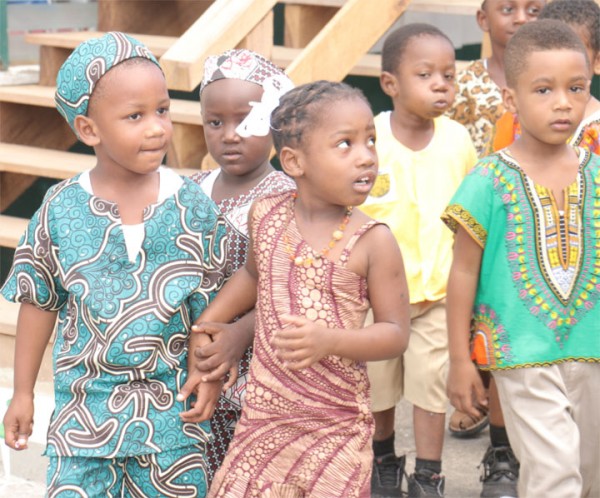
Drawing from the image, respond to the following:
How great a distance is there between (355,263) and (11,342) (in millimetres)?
3095

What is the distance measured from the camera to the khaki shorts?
4.76m

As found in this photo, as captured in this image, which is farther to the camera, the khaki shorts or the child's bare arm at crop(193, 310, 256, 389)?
the khaki shorts

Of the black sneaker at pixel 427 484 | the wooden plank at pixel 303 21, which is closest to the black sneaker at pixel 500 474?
the black sneaker at pixel 427 484

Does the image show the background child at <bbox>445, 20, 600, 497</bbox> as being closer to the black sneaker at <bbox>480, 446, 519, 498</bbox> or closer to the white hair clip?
the white hair clip

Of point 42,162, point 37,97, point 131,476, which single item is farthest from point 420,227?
point 37,97

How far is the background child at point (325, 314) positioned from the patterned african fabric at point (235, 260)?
36cm

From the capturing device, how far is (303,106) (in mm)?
3545

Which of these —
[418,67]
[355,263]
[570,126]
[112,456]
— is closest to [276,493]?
[112,456]

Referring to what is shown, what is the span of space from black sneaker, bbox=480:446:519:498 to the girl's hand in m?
1.74

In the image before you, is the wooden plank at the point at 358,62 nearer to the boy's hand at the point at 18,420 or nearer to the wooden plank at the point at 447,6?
the wooden plank at the point at 447,6

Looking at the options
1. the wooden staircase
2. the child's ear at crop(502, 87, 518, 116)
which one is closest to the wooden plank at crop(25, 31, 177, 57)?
the wooden staircase

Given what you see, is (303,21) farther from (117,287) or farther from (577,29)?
(117,287)

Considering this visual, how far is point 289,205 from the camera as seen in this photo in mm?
3646

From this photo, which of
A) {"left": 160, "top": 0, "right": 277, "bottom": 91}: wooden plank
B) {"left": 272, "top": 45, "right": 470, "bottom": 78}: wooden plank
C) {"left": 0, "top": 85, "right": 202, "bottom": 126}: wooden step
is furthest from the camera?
{"left": 272, "top": 45, "right": 470, "bottom": 78}: wooden plank
